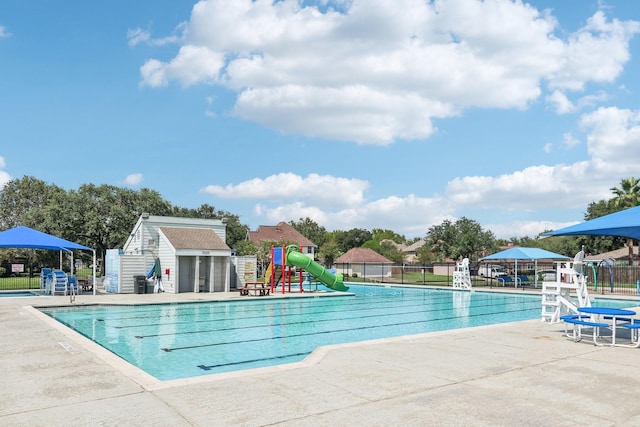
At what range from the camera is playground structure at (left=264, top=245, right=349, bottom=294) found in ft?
88.3

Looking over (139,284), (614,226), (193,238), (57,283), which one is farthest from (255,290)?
(614,226)

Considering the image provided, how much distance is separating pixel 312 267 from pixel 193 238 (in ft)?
21.3

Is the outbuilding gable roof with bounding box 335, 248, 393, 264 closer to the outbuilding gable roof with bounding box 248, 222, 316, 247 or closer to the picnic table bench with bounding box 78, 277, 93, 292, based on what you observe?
the outbuilding gable roof with bounding box 248, 222, 316, 247

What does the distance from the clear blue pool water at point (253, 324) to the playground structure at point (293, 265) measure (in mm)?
2678

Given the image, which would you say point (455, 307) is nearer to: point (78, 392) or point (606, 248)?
point (78, 392)

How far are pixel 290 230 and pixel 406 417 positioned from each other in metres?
69.9

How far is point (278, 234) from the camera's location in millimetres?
73562

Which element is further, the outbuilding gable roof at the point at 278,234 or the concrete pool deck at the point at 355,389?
the outbuilding gable roof at the point at 278,234

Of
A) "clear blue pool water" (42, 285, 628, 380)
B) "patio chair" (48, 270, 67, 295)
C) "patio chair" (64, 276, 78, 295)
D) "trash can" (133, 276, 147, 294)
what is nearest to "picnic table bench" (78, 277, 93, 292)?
"patio chair" (64, 276, 78, 295)

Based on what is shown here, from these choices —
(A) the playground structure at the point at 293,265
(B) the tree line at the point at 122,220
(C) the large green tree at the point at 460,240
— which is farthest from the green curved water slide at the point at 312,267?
(C) the large green tree at the point at 460,240

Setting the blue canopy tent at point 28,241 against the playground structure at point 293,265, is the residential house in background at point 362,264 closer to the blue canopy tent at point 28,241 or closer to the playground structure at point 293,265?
the playground structure at point 293,265

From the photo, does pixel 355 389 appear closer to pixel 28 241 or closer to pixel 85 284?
pixel 28 241

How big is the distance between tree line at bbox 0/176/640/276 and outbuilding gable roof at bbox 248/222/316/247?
2.02m

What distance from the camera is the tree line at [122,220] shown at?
44.5 meters
